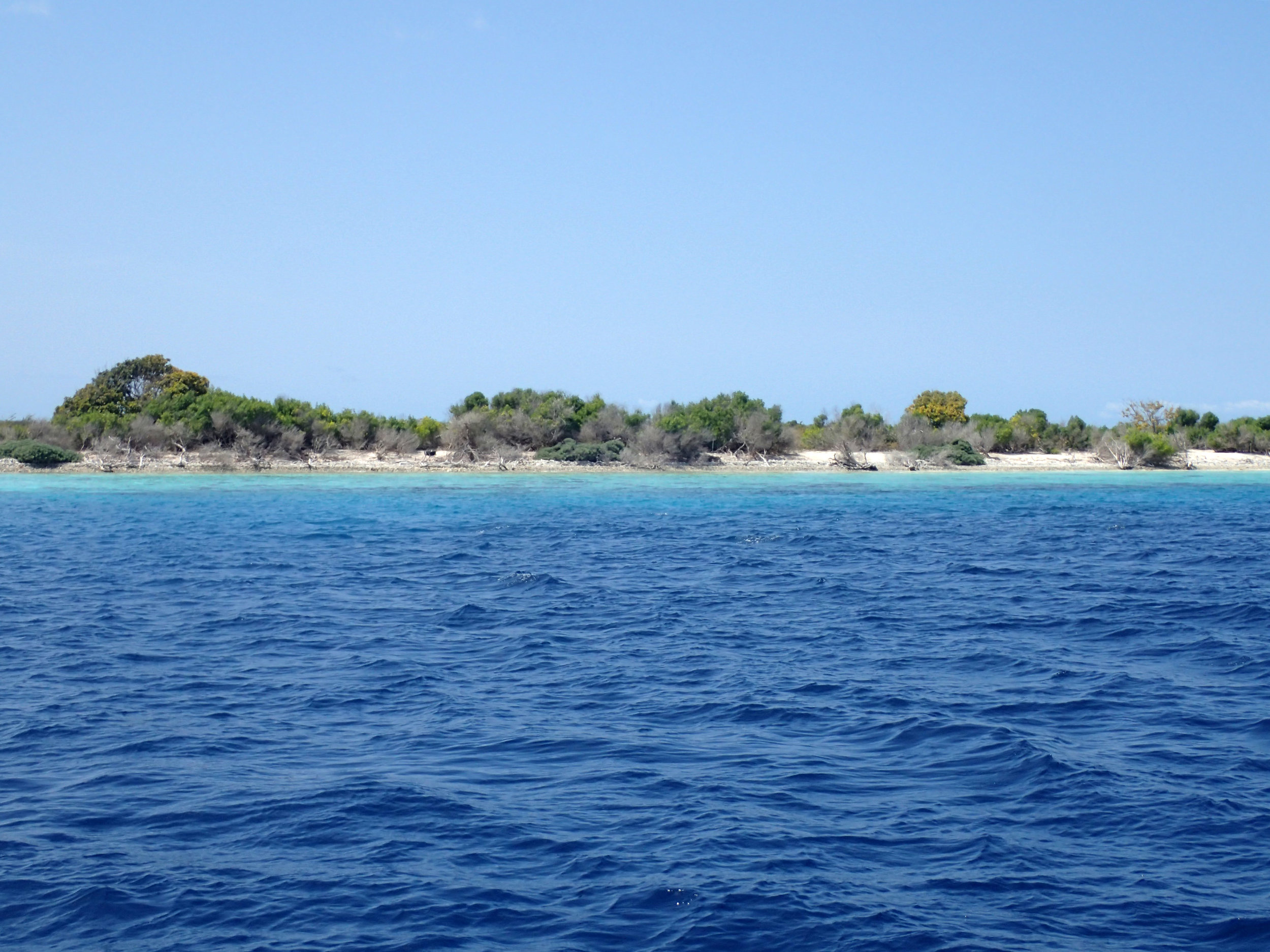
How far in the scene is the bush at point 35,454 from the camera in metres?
51.0

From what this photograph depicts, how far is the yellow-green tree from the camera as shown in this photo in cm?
7550

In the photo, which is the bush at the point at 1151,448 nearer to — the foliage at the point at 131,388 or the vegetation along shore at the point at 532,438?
the vegetation along shore at the point at 532,438

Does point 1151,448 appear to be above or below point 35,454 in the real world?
above

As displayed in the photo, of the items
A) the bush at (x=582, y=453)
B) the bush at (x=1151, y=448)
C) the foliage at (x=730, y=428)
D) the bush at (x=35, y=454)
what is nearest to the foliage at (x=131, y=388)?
the bush at (x=35, y=454)

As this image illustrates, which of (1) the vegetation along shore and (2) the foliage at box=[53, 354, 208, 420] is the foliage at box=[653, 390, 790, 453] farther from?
(2) the foliage at box=[53, 354, 208, 420]

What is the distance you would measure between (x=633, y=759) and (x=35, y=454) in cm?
5050

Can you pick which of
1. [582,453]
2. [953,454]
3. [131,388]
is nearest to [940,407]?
[953,454]

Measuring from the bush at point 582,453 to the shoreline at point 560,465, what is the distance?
1.21 feet

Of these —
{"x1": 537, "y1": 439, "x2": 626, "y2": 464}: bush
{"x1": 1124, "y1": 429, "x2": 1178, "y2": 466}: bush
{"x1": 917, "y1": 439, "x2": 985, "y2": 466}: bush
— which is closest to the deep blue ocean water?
{"x1": 537, "y1": 439, "x2": 626, "y2": 464}: bush

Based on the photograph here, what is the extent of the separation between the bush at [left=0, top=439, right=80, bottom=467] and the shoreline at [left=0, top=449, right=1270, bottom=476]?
279 millimetres

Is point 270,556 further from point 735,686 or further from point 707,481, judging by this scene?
point 707,481

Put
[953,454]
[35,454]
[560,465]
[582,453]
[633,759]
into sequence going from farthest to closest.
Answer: [953,454] → [582,453] → [560,465] → [35,454] → [633,759]

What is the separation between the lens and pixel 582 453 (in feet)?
192

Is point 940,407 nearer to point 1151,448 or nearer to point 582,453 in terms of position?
point 1151,448
